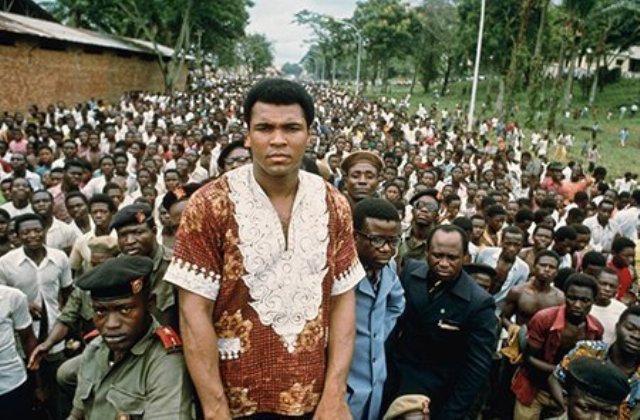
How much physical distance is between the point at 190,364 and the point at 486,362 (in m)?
1.87

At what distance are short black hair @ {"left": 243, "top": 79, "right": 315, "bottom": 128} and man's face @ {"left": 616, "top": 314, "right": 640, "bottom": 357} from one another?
8.05ft

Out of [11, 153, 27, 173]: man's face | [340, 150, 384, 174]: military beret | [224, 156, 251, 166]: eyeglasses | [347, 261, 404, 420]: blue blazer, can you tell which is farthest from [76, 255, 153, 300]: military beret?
[11, 153, 27, 173]: man's face

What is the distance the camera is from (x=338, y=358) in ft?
6.59

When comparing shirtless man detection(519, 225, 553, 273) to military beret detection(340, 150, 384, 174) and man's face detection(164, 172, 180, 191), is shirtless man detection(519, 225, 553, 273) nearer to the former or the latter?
military beret detection(340, 150, 384, 174)

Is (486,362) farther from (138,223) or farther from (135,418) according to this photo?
(138,223)

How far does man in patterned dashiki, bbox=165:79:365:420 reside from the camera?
1.82 m

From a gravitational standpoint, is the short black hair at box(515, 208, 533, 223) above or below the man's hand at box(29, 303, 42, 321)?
above

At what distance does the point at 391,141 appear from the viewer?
16.0 m

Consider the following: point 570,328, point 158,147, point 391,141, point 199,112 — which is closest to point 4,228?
point 570,328

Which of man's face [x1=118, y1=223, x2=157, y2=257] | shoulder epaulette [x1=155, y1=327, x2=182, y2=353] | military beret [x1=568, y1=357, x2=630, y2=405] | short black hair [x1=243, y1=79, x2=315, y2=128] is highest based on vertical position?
short black hair [x1=243, y1=79, x2=315, y2=128]

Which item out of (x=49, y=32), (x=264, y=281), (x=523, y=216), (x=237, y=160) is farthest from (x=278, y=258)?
(x=49, y=32)

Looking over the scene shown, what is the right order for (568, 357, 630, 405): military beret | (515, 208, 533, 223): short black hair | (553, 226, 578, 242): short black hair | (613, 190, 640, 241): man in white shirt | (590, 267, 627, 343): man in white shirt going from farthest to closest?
(613, 190, 640, 241): man in white shirt < (515, 208, 533, 223): short black hair < (553, 226, 578, 242): short black hair < (590, 267, 627, 343): man in white shirt < (568, 357, 630, 405): military beret

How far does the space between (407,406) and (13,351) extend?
232 cm

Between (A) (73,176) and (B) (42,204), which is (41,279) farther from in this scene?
(A) (73,176)
